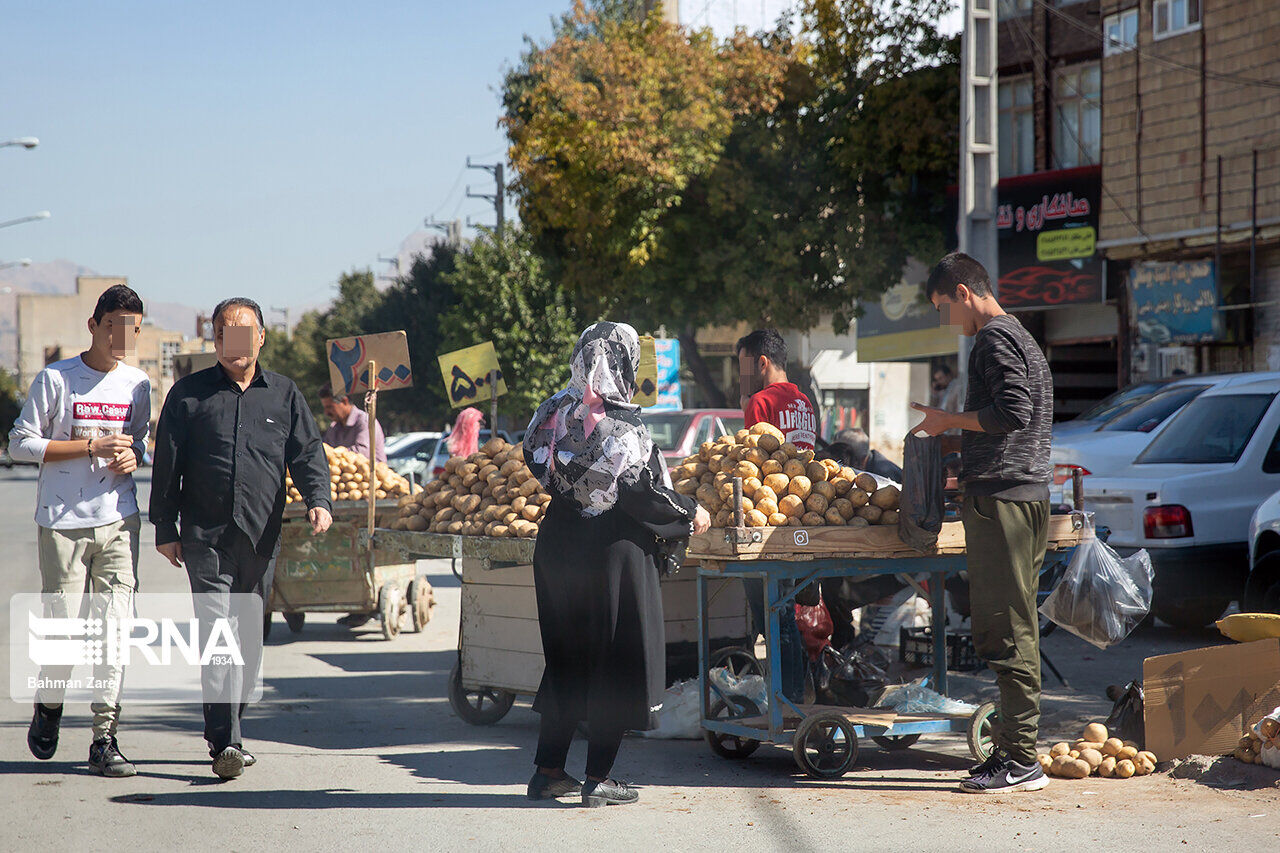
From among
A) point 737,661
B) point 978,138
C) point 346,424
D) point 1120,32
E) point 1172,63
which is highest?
point 1120,32

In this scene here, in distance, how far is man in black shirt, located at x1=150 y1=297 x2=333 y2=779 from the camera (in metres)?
5.57

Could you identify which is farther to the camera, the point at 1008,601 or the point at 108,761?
the point at 108,761

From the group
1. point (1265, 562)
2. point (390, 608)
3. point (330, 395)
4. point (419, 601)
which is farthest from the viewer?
point (330, 395)

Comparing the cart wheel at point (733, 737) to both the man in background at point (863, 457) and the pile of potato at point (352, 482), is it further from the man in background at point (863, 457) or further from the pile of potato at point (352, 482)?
Result: the pile of potato at point (352, 482)

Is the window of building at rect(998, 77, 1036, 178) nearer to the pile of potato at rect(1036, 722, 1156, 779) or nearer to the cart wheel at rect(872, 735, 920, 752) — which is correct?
the cart wheel at rect(872, 735, 920, 752)

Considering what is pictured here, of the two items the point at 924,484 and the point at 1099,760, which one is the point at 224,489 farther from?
the point at 1099,760

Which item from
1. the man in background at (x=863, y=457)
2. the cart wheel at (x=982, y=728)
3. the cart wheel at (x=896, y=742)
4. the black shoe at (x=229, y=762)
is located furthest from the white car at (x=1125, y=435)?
the black shoe at (x=229, y=762)

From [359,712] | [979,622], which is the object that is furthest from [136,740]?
[979,622]

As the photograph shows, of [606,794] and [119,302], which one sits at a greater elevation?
[119,302]

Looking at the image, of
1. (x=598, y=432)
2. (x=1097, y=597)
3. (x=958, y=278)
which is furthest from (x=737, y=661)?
(x=958, y=278)

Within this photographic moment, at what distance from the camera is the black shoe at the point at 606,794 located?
5273 millimetres

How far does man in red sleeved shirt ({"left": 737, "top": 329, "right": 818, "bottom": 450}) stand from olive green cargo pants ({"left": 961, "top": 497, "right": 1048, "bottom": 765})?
1.61 meters

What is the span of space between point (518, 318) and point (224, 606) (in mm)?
32946

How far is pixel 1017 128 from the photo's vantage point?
22.9m
